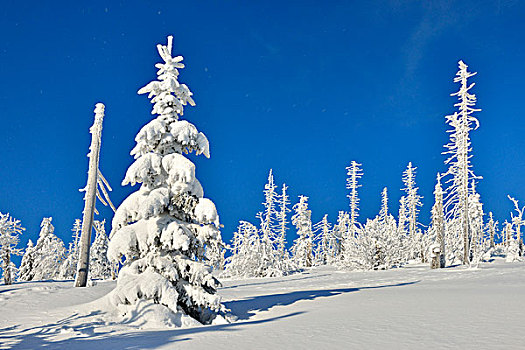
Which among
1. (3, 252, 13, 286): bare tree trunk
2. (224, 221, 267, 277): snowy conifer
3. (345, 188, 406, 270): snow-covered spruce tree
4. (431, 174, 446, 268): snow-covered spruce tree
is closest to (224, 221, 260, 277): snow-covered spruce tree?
(224, 221, 267, 277): snowy conifer

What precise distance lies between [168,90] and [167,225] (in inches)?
168

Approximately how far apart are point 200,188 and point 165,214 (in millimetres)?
1293

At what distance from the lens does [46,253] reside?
4059 cm

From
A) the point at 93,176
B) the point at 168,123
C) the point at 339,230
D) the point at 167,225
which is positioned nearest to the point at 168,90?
the point at 168,123

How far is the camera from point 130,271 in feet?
37.4

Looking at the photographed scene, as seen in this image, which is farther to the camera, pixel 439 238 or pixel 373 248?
pixel 373 248

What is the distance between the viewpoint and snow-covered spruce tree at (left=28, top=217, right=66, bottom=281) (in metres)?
40.3

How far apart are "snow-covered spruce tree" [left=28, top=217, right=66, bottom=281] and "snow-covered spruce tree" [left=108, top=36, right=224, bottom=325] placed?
3385 cm

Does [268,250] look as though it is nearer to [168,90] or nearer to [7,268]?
[7,268]

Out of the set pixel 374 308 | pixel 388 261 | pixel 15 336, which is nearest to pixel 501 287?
pixel 374 308

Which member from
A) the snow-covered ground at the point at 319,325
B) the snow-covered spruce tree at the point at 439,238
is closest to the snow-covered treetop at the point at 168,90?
the snow-covered ground at the point at 319,325

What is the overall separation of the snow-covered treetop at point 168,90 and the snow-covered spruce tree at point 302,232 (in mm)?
43086

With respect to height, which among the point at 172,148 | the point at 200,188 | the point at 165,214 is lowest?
the point at 165,214

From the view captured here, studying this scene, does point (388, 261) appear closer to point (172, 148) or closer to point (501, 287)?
point (501, 287)
